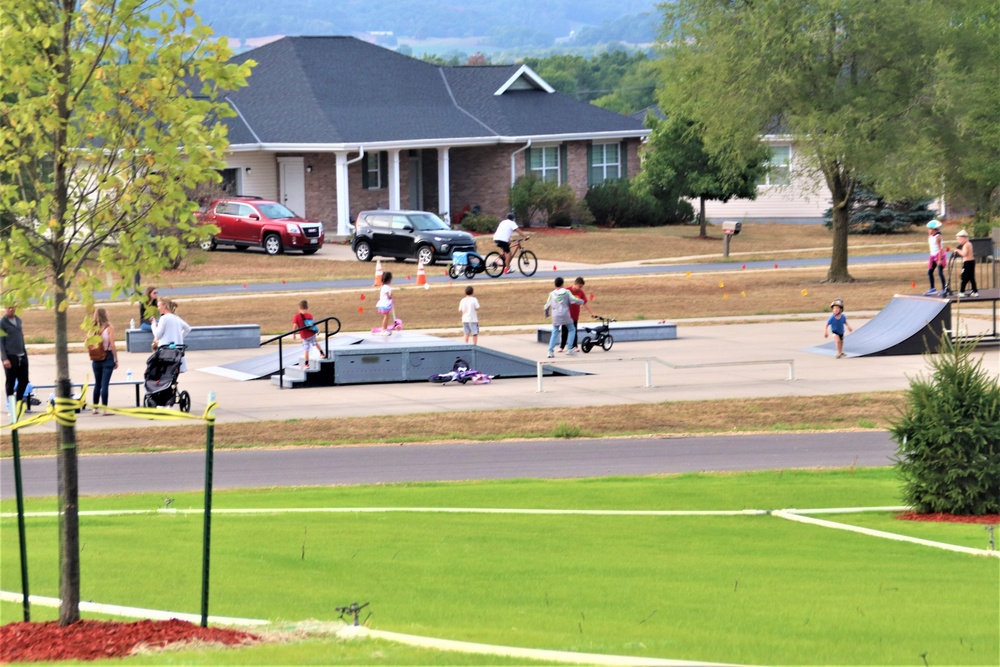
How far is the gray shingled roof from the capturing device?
54.7 m

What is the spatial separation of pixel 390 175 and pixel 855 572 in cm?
4709

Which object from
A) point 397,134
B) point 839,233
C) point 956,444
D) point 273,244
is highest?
point 397,134

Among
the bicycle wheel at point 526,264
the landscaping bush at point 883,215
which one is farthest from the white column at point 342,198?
the landscaping bush at point 883,215

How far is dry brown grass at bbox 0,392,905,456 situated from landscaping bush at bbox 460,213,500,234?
112ft

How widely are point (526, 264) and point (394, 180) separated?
51.8 ft

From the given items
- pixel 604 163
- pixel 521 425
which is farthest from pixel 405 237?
pixel 521 425

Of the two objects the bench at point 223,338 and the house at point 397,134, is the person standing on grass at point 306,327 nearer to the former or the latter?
the bench at point 223,338

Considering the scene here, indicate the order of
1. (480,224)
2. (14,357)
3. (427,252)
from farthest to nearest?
(480,224), (427,252), (14,357)

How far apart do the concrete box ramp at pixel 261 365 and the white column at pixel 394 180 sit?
97.2ft

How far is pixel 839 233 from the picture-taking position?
39.8m

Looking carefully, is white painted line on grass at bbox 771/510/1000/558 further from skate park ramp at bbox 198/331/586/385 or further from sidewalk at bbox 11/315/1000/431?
skate park ramp at bbox 198/331/586/385

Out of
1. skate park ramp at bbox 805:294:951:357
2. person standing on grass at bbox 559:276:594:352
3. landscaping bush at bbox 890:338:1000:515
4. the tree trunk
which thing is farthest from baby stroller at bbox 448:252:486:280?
landscaping bush at bbox 890:338:1000:515

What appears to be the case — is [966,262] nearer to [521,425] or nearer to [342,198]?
[521,425]

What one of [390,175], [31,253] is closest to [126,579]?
[31,253]
